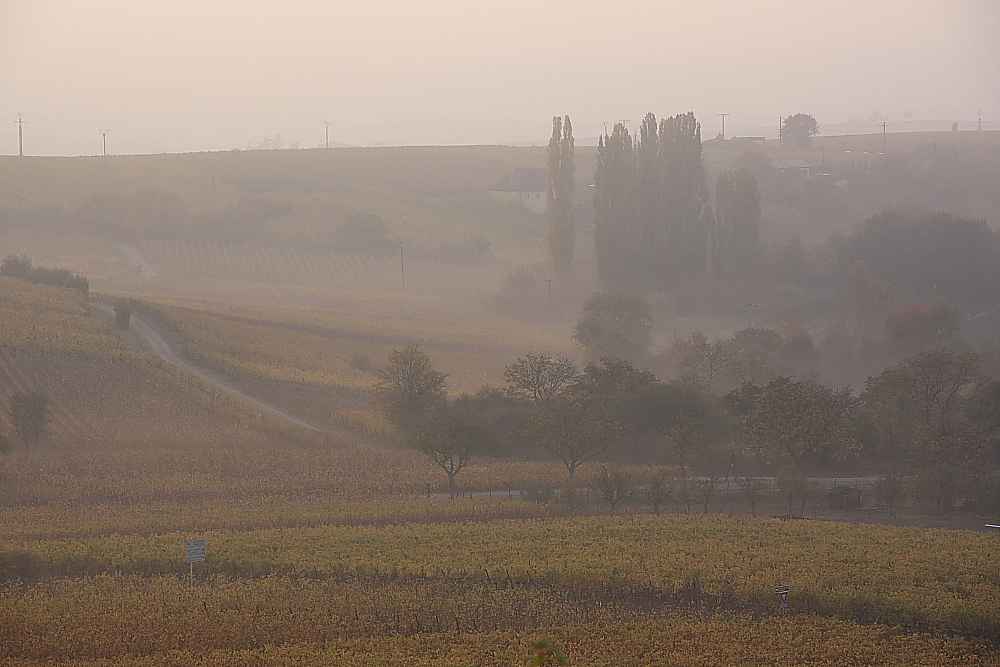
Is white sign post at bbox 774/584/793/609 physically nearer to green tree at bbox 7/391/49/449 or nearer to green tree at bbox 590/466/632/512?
green tree at bbox 590/466/632/512

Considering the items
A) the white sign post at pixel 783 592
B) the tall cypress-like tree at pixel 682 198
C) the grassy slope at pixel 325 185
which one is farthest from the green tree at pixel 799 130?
the white sign post at pixel 783 592

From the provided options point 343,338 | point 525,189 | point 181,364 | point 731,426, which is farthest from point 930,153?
point 181,364

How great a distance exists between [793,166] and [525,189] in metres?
34.2

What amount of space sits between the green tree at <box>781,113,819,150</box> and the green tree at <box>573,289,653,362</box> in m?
98.9

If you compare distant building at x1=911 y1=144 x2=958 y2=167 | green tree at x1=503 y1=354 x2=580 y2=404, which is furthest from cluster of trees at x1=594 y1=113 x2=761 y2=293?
distant building at x1=911 y1=144 x2=958 y2=167

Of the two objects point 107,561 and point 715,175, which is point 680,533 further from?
point 715,175

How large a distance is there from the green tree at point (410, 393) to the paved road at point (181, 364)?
3801 mm

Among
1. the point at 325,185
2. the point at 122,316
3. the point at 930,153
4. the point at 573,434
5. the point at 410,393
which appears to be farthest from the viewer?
the point at 930,153

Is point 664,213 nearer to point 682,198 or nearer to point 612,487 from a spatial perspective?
point 682,198

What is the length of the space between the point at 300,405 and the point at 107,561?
23.5 meters

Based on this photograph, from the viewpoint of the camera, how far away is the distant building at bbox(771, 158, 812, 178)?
121644mm

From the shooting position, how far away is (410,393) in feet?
146

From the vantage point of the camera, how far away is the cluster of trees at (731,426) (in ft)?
112

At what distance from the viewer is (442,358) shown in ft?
200
